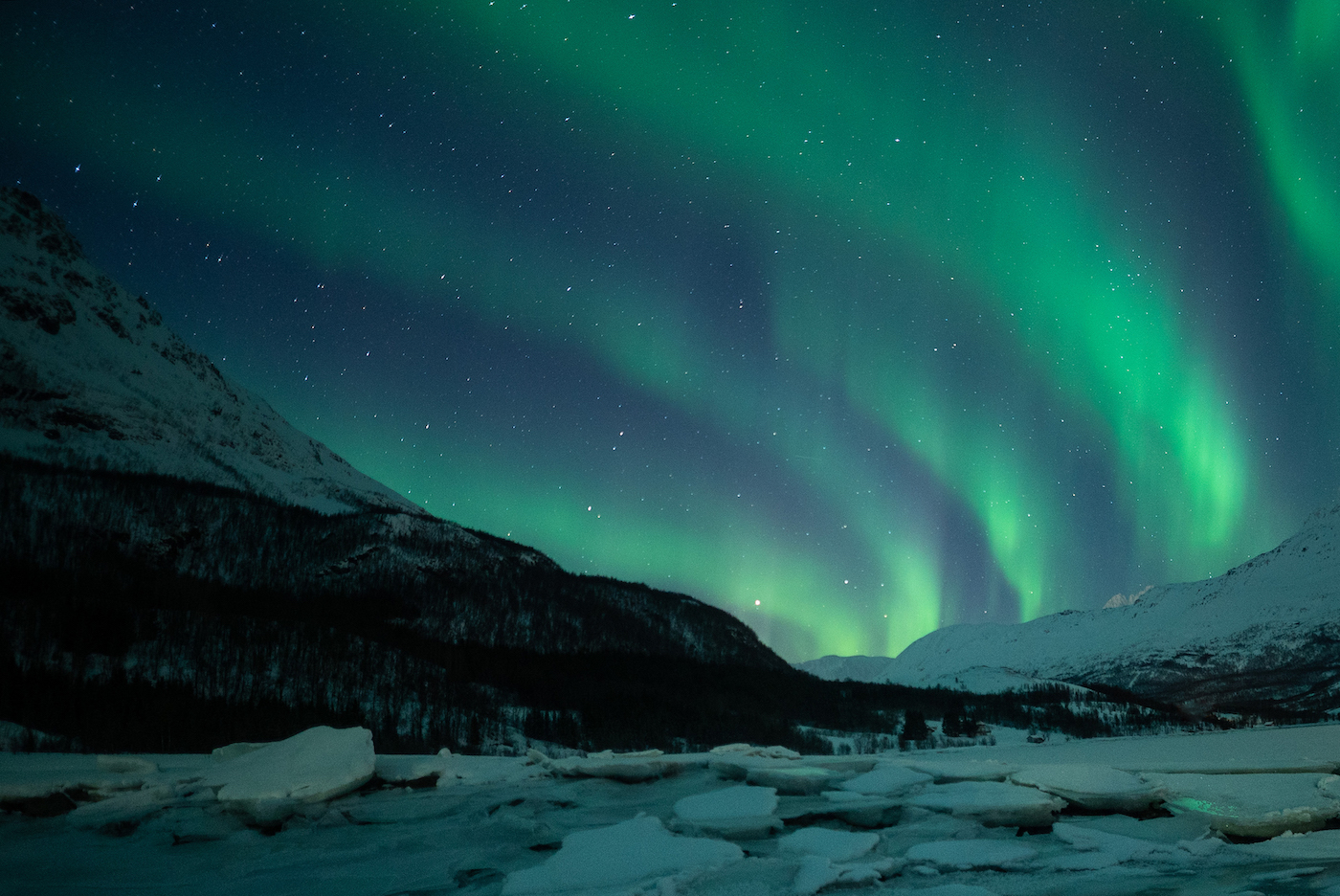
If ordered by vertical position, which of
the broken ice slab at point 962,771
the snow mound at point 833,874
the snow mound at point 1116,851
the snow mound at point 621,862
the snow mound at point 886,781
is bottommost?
the snow mound at point 621,862

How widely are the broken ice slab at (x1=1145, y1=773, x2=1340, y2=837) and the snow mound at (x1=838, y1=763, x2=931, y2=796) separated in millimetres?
4323

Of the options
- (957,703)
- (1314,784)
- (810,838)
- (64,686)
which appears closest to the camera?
(810,838)

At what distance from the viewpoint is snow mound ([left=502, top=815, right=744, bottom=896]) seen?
353 inches

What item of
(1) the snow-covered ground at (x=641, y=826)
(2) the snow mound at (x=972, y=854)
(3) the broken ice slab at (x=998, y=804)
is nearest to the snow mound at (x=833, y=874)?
(1) the snow-covered ground at (x=641, y=826)

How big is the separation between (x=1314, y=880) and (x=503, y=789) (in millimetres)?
12595

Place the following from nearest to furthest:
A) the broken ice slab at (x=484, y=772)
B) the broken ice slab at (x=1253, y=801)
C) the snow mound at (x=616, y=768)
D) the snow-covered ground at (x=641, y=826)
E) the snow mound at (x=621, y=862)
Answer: the snow mound at (x=621, y=862), the snow-covered ground at (x=641, y=826), the broken ice slab at (x=1253, y=801), the broken ice slab at (x=484, y=772), the snow mound at (x=616, y=768)

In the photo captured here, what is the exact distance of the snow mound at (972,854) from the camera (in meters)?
9.91

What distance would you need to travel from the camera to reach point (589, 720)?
8819 centimetres

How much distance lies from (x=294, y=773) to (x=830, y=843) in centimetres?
937

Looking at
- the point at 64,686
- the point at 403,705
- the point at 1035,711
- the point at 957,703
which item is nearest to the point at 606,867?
the point at 64,686

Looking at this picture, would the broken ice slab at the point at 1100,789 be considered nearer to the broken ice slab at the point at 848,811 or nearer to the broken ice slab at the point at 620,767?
the broken ice slab at the point at 848,811

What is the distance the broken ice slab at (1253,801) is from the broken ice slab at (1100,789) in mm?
465

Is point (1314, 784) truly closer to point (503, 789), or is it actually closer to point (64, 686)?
point (503, 789)

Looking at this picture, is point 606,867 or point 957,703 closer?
point 606,867
